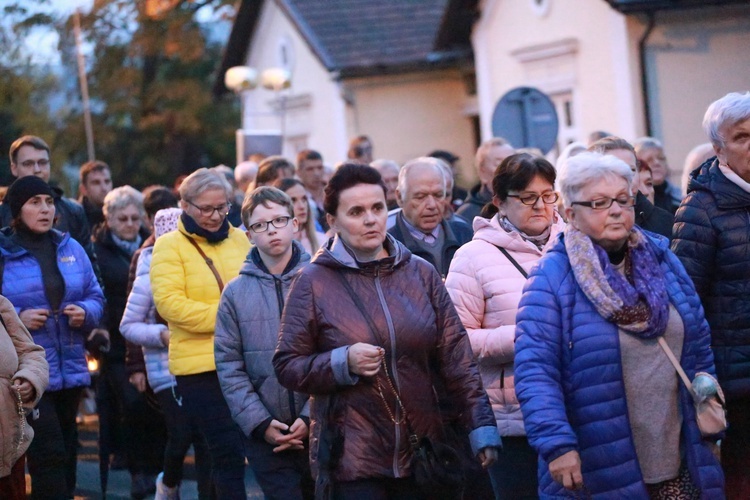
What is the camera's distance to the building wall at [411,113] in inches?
1113

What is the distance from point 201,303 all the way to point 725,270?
3.25m

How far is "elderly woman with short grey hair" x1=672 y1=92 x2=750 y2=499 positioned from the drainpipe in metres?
13.6

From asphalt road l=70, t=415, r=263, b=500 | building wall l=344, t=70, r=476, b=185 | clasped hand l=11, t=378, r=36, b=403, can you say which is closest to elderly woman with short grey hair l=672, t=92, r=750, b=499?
clasped hand l=11, t=378, r=36, b=403

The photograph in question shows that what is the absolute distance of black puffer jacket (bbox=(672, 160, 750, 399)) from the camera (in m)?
6.09

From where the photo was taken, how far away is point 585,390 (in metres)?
5.19

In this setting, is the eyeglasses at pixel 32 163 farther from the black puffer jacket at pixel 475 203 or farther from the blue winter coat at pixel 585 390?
the blue winter coat at pixel 585 390

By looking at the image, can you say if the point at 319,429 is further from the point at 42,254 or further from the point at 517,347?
the point at 42,254

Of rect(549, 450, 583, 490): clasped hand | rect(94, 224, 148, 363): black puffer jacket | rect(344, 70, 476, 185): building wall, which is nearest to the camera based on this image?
rect(549, 450, 583, 490): clasped hand

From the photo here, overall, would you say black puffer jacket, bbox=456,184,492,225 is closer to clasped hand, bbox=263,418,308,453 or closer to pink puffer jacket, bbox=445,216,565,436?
clasped hand, bbox=263,418,308,453

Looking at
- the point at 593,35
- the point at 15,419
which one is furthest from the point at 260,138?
the point at 15,419

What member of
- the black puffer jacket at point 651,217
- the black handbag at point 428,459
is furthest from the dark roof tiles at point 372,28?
the black handbag at point 428,459

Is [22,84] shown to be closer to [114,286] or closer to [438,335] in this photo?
[114,286]

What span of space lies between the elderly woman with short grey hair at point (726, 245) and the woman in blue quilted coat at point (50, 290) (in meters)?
4.36

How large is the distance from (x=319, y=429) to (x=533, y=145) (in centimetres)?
946
